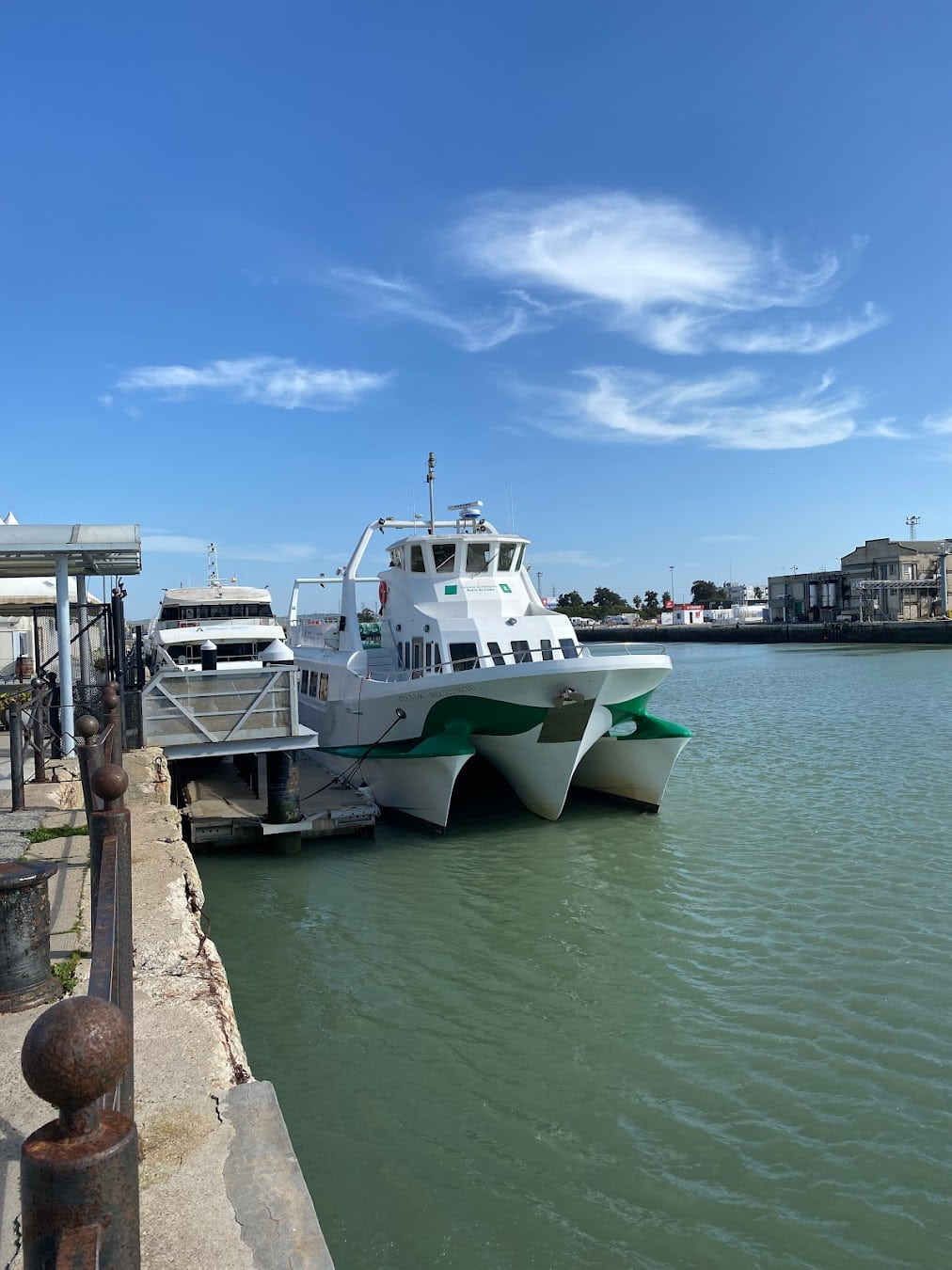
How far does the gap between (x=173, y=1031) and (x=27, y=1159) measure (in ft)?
9.81

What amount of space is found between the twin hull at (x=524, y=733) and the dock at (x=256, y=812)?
1005 millimetres

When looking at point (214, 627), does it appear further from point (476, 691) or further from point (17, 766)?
point (17, 766)

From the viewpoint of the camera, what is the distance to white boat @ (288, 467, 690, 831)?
15.5m

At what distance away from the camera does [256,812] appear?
53.0ft

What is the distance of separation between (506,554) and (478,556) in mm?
709

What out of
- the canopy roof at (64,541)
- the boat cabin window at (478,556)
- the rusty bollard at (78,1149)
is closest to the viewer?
the rusty bollard at (78,1149)

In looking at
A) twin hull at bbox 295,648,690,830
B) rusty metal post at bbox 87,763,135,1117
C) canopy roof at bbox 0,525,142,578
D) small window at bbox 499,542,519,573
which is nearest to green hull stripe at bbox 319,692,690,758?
twin hull at bbox 295,648,690,830

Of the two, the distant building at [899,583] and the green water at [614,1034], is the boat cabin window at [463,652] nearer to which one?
the green water at [614,1034]

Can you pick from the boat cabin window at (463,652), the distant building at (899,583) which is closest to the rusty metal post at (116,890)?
the boat cabin window at (463,652)

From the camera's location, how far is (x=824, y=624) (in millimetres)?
94250

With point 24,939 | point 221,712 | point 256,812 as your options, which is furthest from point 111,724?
point 256,812

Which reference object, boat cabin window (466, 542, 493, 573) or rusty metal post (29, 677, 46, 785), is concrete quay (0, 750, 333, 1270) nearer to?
rusty metal post (29, 677, 46, 785)

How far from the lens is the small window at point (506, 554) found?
1894 cm

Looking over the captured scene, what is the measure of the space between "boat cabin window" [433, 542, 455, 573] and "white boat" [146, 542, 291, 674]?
388cm
